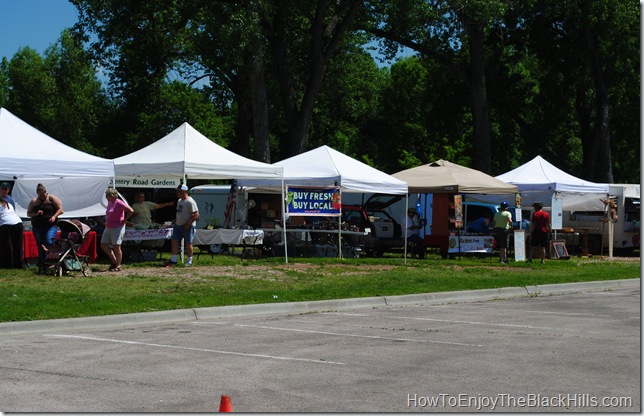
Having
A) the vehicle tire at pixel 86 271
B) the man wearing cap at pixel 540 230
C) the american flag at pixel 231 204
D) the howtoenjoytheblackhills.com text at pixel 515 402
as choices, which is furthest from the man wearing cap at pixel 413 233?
the howtoenjoytheblackhills.com text at pixel 515 402

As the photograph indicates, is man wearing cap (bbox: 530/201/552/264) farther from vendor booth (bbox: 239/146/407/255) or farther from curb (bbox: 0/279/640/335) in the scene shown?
curb (bbox: 0/279/640/335)

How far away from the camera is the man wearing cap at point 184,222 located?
2094 cm

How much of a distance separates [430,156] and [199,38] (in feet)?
96.2

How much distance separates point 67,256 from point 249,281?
11.5 ft

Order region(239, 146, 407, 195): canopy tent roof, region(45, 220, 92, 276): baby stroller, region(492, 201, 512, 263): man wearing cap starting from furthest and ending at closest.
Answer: region(492, 201, 512, 263): man wearing cap → region(239, 146, 407, 195): canopy tent roof → region(45, 220, 92, 276): baby stroller

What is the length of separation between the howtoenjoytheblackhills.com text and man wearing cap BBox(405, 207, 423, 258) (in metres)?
19.9

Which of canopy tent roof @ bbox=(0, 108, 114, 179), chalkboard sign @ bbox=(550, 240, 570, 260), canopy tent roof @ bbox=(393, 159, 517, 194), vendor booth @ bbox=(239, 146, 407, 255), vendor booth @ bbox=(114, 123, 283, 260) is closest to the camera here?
canopy tent roof @ bbox=(0, 108, 114, 179)

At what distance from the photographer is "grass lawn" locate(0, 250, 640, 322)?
14027mm

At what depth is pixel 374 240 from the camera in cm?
2838

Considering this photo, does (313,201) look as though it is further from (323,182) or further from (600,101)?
(600,101)

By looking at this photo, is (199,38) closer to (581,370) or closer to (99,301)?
(99,301)

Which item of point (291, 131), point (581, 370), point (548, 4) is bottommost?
point (581, 370)

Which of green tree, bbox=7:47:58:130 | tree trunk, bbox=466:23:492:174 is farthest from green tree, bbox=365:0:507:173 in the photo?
green tree, bbox=7:47:58:130

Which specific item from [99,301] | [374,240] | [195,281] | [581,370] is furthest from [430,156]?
[581,370]
